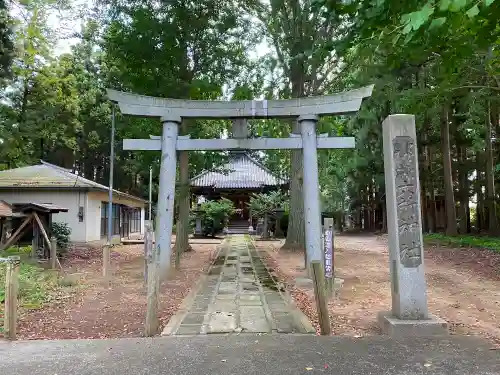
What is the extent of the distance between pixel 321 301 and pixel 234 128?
5.24m

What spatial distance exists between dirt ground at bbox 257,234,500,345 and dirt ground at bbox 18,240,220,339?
2.34 meters

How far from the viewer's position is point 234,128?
30.6 feet

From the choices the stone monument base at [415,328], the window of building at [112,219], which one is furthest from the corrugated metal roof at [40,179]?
the stone monument base at [415,328]

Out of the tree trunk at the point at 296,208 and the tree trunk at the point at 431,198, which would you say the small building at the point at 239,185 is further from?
the tree trunk at the point at 296,208

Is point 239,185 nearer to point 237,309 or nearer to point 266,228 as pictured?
point 266,228

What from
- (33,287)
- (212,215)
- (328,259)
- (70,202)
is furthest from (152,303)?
(212,215)

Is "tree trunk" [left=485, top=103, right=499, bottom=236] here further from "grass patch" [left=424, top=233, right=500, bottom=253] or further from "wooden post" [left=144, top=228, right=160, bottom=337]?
"wooden post" [left=144, top=228, right=160, bottom=337]

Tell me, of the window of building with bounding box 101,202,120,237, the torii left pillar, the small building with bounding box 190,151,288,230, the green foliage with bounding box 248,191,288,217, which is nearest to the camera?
the torii left pillar

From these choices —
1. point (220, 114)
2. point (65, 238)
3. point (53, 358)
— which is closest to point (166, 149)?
point (220, 114)

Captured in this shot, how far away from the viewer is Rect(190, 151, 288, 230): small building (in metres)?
28.5

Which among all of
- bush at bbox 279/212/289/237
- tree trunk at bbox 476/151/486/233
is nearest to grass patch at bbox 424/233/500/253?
tree trunk at bbox 476/151/486/233

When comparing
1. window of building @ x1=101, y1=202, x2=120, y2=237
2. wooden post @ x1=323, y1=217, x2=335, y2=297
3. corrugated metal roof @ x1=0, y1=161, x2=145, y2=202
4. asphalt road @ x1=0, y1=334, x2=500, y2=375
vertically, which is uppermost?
corrugated metal roof @ x1=0, y1=161, x2=145, y2=202

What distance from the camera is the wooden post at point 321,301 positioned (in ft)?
16.3

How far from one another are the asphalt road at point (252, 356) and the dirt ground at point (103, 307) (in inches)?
30.8
